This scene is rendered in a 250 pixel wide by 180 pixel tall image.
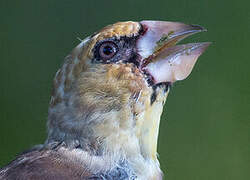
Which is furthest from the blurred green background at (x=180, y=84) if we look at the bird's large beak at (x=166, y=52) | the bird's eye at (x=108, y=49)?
the bird's eye at (x=108, y=49)

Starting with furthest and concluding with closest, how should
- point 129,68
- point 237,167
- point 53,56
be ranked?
1. point 53,56
2. point 237,167
3. point 129,68

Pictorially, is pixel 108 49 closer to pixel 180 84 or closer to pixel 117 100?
pixel 117 100

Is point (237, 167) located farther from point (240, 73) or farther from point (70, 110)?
point (70, 110)

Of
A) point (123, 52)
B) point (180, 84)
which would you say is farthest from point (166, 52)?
point (180, 84)

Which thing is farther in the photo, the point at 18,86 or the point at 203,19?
the point at 18,86

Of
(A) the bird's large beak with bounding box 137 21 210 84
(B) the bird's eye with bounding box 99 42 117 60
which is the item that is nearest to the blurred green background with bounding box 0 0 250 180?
(A) the bird's large beak with bounding box 137 21 210 84

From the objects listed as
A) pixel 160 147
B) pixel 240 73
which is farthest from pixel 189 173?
pixel 240 73

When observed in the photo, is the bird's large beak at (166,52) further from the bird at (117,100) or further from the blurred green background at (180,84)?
the blurred green background at (180,84)
